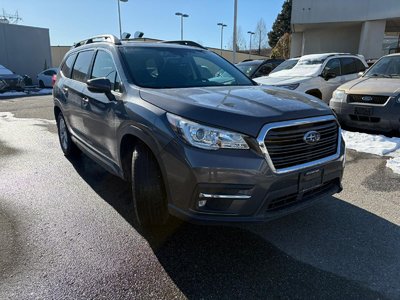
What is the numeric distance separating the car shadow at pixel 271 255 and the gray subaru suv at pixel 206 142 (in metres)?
0.43

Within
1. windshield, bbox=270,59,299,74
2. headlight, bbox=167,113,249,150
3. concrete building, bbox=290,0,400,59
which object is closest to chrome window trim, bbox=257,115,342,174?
headlight, bbox=167,113,249,150

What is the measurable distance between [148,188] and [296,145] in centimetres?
131

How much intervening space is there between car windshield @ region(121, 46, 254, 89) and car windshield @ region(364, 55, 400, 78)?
493 centimetres

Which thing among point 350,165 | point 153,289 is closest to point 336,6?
point 350,165

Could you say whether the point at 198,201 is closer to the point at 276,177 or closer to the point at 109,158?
the point at 276,177

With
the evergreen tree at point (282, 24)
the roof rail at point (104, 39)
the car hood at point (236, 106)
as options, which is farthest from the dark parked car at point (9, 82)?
the evergreen tree at point (282, 24)

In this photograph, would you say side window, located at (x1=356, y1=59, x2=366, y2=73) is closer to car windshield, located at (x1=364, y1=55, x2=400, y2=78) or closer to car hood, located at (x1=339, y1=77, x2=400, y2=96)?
car windshield, located at (x1=364, y1=55, x2=400, y2=78)

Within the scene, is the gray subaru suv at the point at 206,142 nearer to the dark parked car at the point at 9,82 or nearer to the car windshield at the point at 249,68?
the car windshield at the point at 249,68

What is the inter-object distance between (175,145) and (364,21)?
24.6 m

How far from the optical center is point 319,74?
8.94m

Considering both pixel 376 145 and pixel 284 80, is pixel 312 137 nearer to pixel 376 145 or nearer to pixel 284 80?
pixel 376 145

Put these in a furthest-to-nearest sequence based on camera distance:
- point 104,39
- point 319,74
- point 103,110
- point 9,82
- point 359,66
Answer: point 9,82 < point 359,66 < point 319,74 < point 104,39 < point 103,110

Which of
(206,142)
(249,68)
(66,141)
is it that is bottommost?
(66,141)

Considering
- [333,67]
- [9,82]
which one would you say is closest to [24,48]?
[9,82]
